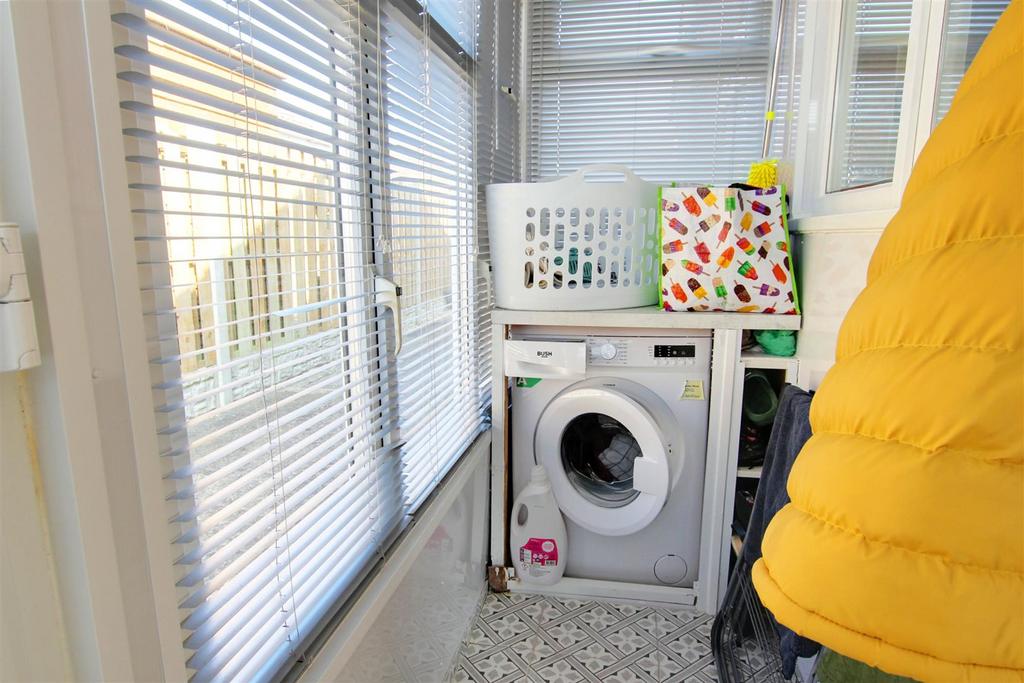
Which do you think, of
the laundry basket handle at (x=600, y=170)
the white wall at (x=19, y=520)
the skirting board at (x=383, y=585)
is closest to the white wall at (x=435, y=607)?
the skirting board at (x=383, y=585)

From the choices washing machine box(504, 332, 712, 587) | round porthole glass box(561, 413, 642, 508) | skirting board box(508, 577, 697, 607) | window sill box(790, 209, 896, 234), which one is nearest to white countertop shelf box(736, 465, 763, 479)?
washing machine box(504, 332, 712, 587)

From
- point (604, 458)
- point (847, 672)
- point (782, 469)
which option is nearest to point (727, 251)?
point (782, 469)

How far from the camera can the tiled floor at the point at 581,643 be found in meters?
1.79

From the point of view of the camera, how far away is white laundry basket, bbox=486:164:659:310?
1.97 metres

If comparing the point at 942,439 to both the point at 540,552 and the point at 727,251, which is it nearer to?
the point at 727,251

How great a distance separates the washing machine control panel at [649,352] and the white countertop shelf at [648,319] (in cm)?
5

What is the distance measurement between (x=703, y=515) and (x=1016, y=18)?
182 centimetres

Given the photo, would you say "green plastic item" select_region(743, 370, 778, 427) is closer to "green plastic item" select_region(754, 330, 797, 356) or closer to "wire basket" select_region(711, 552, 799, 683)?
"green plastic item" select_region(754, 330, 797, 356)

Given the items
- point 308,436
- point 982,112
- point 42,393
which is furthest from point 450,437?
point 982,112

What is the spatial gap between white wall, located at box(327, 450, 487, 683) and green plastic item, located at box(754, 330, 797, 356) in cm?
112

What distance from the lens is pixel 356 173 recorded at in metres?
1.20

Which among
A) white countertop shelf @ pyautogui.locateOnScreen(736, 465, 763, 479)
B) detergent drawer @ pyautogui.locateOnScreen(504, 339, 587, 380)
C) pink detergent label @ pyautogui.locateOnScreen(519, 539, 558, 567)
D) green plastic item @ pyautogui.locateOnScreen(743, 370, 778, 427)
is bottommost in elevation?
pink detergent label @ pyautogui.locateOnScreen(519, 539, 558, 567)

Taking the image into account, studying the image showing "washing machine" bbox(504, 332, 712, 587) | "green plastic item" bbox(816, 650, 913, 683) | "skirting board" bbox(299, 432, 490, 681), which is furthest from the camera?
"washing machine" bbox(504, 332, 712, 587)

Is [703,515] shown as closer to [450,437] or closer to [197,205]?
[450,437]
